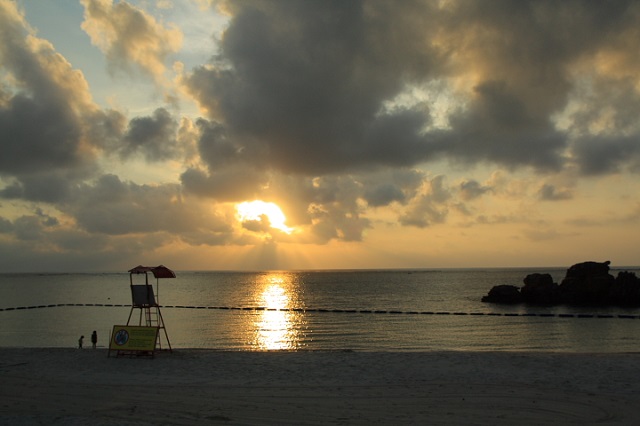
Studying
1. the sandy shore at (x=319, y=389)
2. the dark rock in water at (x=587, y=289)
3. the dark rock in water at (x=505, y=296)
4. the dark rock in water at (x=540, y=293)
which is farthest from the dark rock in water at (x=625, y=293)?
the sandy shore at (x=319, y=389)

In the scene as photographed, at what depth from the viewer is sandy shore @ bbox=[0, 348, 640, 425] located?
13344 millimetres

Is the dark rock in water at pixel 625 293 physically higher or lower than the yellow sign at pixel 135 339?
lower

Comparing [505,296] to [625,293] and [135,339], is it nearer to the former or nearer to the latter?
[625,293]

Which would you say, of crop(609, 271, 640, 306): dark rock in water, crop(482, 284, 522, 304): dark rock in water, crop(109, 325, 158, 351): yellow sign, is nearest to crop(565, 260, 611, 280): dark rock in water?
crop(609, 271, 640, 306): dark rock in water

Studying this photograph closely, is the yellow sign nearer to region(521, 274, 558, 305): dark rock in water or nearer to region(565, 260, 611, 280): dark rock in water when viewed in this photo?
region(521, 274, 558, 305): dark rock in water

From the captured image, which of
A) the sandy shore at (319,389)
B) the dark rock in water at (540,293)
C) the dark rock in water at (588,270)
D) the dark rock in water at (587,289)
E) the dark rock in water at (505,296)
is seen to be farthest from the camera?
the dark rock in water at (588,270)

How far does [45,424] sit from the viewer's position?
1212 cm

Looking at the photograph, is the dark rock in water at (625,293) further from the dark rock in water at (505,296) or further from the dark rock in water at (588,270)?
the dark rock in water at (505,296)

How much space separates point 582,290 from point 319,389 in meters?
79.8

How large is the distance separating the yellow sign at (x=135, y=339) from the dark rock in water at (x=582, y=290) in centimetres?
7597

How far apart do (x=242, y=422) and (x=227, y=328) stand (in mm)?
40222

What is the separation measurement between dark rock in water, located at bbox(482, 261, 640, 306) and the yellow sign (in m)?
76.0

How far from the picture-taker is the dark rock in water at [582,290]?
264ft

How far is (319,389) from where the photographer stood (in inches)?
655
